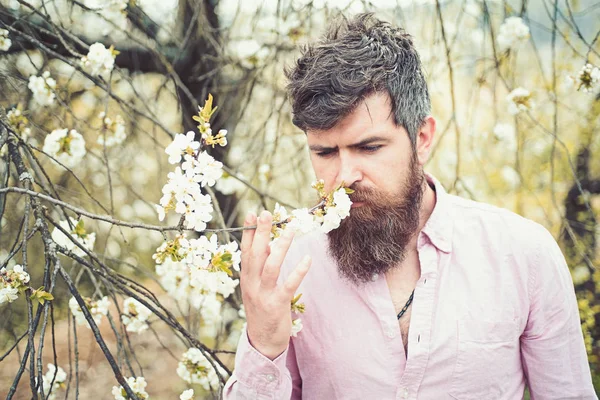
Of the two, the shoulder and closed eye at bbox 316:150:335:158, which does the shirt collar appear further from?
closed eye at bbox 316:150:335:158

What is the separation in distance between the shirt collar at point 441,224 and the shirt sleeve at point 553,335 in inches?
9.1

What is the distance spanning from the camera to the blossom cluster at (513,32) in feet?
8.00

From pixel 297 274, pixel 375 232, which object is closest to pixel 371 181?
pixel 375 232

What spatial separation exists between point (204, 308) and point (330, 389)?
969 mm

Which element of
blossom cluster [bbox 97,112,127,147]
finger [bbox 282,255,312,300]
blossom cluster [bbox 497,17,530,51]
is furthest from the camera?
blossom cluster [bbox 497,17,530,51]

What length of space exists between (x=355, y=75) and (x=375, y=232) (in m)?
0.41

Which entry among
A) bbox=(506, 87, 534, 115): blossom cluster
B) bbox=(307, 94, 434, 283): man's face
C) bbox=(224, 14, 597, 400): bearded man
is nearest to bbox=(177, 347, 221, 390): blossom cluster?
bbox=(224, 14, 597, 400): bearded man

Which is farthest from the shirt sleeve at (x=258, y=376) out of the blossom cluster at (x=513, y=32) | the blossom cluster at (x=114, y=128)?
the blossom cluster at (x=513, y=32)

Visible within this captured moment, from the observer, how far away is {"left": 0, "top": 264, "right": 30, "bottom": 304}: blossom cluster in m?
1.27

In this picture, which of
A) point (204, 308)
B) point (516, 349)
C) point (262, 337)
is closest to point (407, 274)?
point (516, 349)

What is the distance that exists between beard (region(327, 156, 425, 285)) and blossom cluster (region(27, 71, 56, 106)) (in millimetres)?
1155

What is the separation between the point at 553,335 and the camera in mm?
1482

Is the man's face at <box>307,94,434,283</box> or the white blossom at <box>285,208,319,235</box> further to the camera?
the man's face at <box>307,94,434,283</box>

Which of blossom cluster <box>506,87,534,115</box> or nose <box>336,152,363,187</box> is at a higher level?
blossom cluster <box>506,87,534,115</box>
